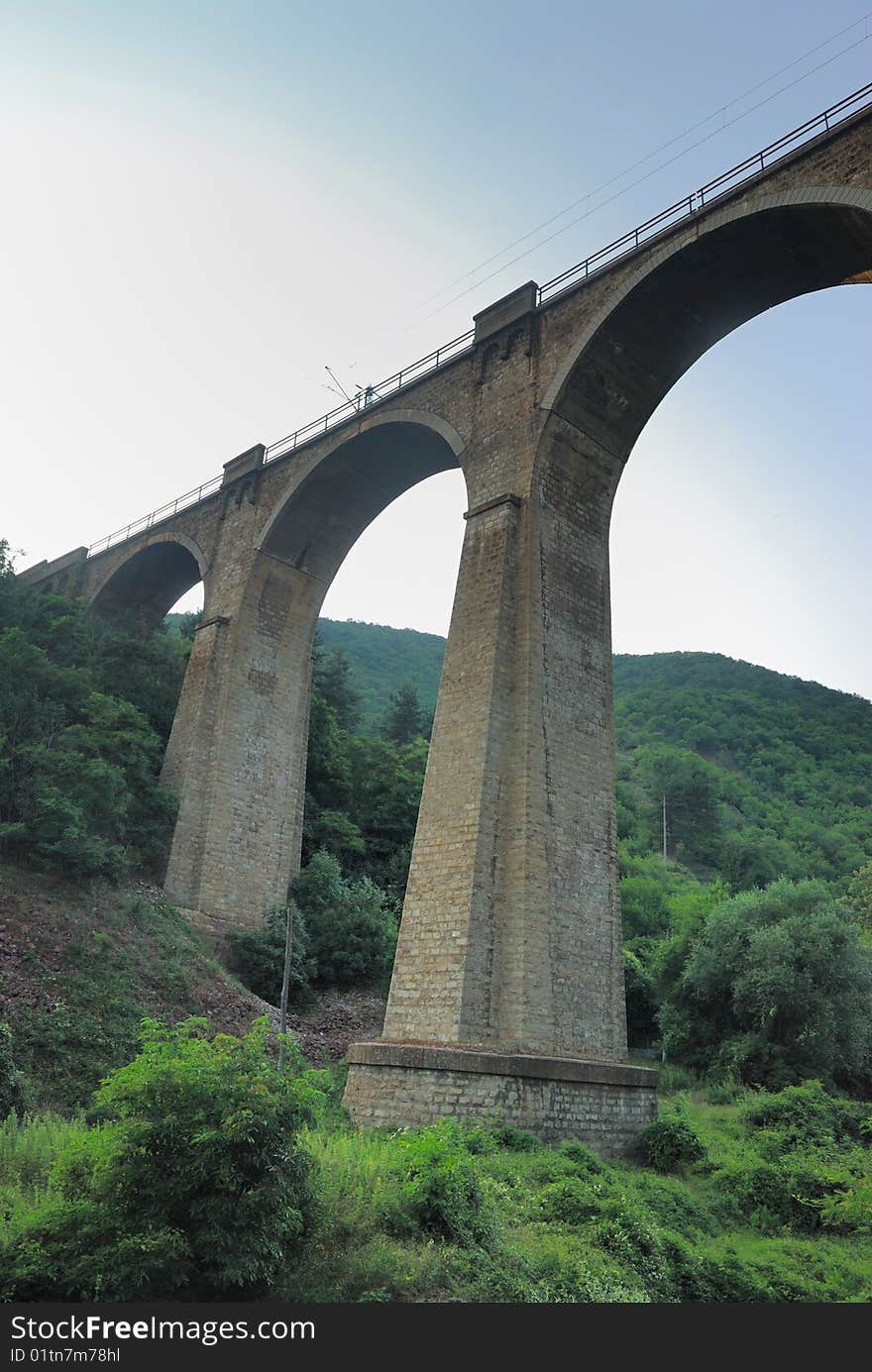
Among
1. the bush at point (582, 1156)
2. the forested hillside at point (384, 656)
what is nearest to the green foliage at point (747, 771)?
the forested hillside at point (384, 656)

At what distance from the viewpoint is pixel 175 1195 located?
6.65 m

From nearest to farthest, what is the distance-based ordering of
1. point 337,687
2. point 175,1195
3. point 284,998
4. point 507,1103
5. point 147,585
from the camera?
point 175,1195 → point 507,1103 → point 284,998 → point 147,585 → point 337,687

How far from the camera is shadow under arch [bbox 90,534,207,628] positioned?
27.9m

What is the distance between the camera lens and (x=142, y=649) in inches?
970

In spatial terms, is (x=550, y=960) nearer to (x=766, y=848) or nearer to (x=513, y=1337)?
(x=513, y=1337)

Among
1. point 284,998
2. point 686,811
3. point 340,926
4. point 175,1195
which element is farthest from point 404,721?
point 175,1195

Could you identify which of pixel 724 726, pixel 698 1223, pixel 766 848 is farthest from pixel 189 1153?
pixel 724 726

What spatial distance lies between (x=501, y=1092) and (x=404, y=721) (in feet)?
99.9

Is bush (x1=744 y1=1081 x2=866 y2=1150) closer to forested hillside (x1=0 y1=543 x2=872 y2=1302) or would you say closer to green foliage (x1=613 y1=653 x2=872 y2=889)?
forested hillside (x1=0 y1=543 x2=872 y2=1302)

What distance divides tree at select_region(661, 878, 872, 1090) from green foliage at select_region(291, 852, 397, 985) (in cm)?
773

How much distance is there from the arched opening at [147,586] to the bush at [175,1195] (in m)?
22.0

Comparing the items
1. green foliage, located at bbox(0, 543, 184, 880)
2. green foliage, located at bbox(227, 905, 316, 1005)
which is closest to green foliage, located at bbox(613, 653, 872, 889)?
green foliage, located at bbox(227, 905, 316, 1005)

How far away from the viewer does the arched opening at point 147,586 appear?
2802cm

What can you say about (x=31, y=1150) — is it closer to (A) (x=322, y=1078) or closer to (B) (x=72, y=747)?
(A) (x=322, y=1078)
